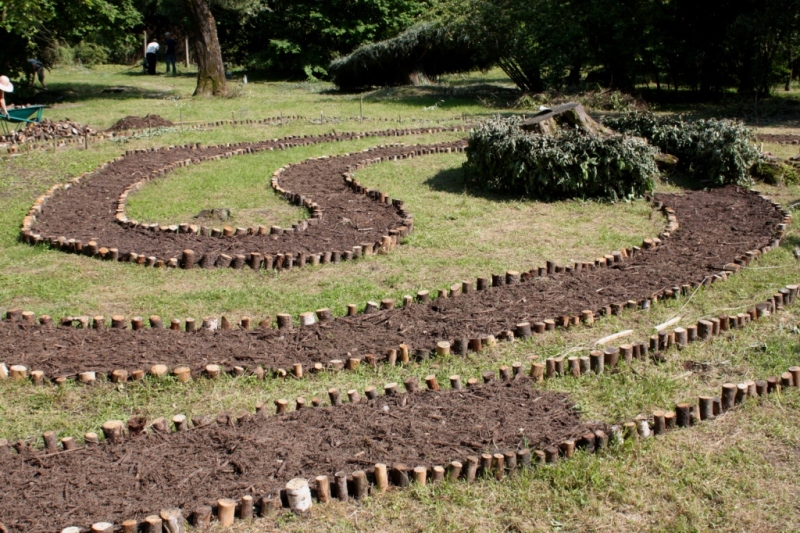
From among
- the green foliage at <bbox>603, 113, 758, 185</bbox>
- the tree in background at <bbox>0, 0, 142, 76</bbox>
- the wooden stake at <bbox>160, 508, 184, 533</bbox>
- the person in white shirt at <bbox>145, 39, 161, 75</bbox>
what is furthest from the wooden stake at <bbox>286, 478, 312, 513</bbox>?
the person in white shirt at <bbox>145, 39, 161, 75</bbox>

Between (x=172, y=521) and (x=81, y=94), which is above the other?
(x=81, y=94)

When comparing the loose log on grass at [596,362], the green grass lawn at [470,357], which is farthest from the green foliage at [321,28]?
the loose log on grass at [596,362]

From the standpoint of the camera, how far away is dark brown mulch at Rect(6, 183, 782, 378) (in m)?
6.75

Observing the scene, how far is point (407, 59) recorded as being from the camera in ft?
93.3

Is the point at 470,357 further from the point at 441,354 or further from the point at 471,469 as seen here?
the point at 471,469

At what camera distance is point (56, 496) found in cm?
476

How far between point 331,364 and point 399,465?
5.78 feet

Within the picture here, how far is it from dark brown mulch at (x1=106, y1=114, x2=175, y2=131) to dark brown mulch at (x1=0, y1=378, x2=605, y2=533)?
14.9 metres

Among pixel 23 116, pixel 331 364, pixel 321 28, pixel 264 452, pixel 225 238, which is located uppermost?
pixel 321 28

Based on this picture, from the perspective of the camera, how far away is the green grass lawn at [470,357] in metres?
4.75

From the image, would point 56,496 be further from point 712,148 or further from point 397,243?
point 712,148

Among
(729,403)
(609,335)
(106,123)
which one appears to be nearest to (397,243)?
(609,335)

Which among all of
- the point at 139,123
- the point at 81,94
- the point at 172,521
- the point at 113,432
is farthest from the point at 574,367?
the point at 81,94

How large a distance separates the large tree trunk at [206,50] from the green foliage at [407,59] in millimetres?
4855
